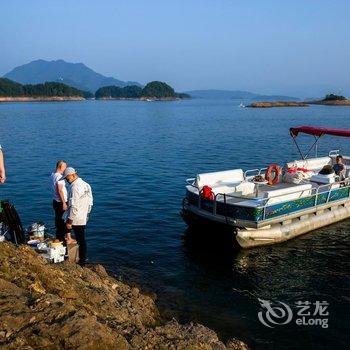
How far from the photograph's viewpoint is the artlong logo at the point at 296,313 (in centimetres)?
1080

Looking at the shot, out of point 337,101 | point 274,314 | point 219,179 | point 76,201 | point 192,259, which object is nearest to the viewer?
point 76,201

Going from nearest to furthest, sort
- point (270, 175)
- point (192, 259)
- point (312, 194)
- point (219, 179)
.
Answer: point (192, 259) < point (312, 194) < point (219, 179) < point (270, 175)

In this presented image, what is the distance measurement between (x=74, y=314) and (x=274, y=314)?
21.6 ft

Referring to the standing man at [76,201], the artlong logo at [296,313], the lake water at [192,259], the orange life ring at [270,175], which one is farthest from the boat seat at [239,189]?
the standing man at [76,201]

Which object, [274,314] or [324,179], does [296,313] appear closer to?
[274,314]

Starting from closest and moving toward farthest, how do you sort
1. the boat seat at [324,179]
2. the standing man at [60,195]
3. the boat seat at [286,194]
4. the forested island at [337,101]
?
the standing man at [60,195], the boat seat at [286,194], the boat seat at [324,179], the forested island at [337,101]

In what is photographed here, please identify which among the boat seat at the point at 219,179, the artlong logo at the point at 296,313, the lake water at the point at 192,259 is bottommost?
the artlong logo at the point at 296,313

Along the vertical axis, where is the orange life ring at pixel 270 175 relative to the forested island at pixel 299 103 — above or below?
below

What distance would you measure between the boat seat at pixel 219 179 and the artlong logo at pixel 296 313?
660 centimetres

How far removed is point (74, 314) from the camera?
6.40 metres

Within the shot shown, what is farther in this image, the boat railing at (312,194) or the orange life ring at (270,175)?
the orange life ring at (270,175)

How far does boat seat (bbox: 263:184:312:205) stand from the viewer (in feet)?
51.5

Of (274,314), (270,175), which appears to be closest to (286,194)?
(270,175)

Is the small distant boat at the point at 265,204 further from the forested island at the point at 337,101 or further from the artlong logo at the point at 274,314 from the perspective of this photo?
the forested island at the point at 337,101
